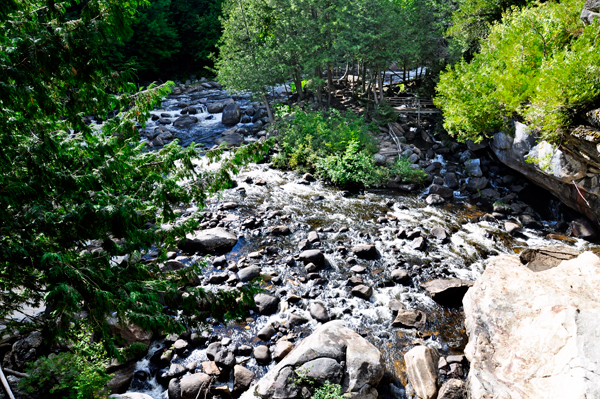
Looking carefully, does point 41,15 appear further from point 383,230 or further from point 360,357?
point 383,230

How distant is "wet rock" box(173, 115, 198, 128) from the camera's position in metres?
25.0

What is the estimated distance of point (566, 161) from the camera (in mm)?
10289

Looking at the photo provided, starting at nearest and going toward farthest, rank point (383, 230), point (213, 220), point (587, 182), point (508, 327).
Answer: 1. point (508, 327)
2. point (587, 182)
3. point (383, 230)
4. point (213, 220)

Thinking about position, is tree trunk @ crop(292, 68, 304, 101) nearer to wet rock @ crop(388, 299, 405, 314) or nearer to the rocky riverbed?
the rocky riverbed

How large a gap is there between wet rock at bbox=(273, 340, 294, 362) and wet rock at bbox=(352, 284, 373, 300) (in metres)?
2.56

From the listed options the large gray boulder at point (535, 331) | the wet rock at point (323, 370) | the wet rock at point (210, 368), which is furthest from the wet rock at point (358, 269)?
the wet rock at point (210, 368)

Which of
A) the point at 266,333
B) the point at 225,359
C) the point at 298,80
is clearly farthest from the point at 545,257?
the point at 298,80

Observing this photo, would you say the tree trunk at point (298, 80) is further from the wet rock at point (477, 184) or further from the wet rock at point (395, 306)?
the wet rock at point (395, 306)

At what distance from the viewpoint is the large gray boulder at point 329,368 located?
634 centimetres

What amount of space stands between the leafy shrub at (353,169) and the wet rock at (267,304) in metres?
8.49

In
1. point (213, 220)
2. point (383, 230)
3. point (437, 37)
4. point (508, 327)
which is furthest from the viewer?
point (437, 37)

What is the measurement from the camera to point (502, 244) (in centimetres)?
1192

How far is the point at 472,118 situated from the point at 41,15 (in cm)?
1360

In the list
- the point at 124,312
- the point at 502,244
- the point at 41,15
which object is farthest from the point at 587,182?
the point at 41,15
